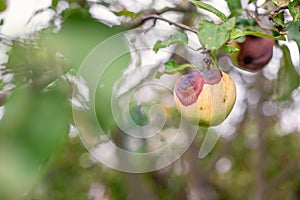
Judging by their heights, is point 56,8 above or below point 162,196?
above

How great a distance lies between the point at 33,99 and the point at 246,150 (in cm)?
402

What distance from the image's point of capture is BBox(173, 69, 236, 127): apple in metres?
0.71

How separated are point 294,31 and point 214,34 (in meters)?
0.16

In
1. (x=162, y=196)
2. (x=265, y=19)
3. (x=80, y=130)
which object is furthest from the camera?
(x=162, y=196)

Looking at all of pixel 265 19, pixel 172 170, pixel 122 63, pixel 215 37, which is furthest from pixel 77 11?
pixel 172 170

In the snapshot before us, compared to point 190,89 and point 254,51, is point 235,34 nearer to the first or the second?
point 190,89

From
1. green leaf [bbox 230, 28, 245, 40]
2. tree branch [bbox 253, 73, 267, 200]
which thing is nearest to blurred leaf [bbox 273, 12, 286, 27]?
green leaf [bbox 230, 28, 245, 40]

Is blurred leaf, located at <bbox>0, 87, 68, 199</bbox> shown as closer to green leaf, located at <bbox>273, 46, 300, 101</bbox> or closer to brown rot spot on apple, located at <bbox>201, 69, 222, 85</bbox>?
brown rot spot on apple, located at <bbox>201, 69, 222, 85</bbox>

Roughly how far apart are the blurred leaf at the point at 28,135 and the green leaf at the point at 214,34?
0.19 m

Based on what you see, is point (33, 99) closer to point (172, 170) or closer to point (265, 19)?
point (265, 19)

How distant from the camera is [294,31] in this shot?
71 cm

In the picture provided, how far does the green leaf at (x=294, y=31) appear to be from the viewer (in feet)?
2.30

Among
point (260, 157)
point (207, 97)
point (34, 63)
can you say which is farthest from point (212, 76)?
point (260, 157)

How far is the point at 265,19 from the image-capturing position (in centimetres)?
98
